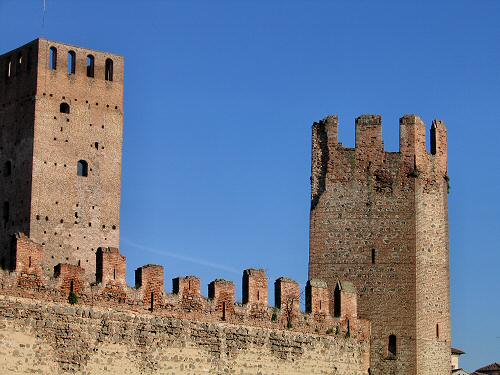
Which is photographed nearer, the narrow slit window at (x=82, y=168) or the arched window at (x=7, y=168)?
the narrow slit window at (x=82, y=168)

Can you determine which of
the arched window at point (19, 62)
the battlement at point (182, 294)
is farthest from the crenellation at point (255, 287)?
the arched window at point (19, 62)

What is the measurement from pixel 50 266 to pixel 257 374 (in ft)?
42.3

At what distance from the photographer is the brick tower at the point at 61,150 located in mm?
51219

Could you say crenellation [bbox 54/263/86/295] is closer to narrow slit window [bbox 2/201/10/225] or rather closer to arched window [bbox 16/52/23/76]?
narrow slit window [bbox 2/201/10/225]

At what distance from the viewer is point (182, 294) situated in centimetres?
3847

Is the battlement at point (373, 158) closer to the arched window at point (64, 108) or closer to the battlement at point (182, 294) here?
the battlement at point (182, 294)

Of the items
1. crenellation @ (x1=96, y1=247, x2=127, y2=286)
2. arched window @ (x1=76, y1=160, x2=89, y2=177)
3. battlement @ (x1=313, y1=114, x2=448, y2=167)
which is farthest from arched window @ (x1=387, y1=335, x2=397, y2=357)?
arched window @ (x1=76, y1=160, x2=89, y2=177)

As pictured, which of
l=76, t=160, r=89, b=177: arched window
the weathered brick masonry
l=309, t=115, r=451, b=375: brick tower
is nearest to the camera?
the weathered brick masonry

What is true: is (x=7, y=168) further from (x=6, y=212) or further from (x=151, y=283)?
(x=151, y=283)

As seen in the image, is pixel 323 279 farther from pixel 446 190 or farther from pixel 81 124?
pixel 81 124

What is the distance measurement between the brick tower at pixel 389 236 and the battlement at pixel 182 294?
737 mm

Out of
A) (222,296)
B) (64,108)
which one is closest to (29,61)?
(64,108)

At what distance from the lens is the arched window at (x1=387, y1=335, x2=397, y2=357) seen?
42.1 metres

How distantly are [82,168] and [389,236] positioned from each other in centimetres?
1316
